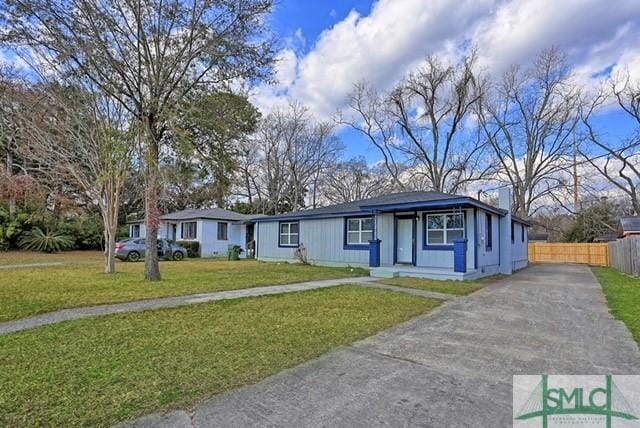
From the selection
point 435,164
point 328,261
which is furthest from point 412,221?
point 435,164

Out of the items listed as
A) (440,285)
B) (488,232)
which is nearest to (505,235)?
(488,232)

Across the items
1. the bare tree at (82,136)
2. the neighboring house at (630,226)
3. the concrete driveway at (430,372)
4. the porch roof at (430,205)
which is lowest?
the concrete driveway at (430,372)

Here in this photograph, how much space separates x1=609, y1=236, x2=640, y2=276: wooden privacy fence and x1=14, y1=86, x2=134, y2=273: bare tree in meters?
18.4

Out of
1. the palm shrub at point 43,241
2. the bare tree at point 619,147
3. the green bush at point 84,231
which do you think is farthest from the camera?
the bare tree at point 619,147

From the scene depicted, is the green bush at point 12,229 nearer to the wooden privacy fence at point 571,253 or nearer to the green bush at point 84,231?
the green bush at point 84,231

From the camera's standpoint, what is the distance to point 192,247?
84.0 ft

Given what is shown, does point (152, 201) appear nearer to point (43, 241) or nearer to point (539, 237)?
point (43, 241)

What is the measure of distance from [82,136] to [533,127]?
32.2 meters

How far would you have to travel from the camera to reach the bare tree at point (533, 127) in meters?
30.8

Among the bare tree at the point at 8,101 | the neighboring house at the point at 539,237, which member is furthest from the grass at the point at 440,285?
the neighboring house at the point at 539,237

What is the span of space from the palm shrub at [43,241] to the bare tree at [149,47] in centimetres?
1580

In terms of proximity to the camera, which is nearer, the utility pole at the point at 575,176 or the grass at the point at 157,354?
the grass at the point at 157,354

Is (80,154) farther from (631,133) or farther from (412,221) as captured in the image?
(631,133)

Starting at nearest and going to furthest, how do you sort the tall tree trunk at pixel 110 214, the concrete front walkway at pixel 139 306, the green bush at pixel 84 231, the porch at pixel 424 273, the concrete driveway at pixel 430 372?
the concrete driveway at pixel 430 372, the concrete front walkway at pixel 139 306, the porch at pixel 424 273, the tall tree trunk at pixel 110 214, the green bush at pixel 84 231
